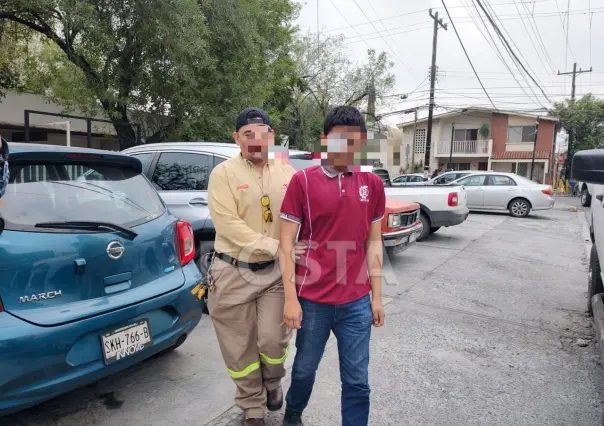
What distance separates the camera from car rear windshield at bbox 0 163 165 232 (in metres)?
2.25

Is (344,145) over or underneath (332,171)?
over

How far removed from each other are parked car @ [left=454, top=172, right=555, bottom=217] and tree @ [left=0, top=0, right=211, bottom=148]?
28.9ft

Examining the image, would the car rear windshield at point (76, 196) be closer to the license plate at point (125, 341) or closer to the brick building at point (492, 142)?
the license plate at point (125, 341)

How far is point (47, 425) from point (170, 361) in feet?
3.10

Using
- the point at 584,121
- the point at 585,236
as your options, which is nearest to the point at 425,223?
the point at 585,236

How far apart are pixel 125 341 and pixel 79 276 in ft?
1.50

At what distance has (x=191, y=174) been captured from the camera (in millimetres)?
4613

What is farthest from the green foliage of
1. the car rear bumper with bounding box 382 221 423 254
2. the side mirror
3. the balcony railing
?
the side mirror

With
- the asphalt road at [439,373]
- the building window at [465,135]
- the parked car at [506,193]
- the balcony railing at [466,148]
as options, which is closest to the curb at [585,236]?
the parked car at [506,193]

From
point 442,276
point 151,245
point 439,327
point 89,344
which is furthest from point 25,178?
point 442,276

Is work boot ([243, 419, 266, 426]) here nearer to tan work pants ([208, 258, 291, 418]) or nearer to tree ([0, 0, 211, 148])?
tan work pants ([208, 258, 291, 418])

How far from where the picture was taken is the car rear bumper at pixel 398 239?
6.00 metres

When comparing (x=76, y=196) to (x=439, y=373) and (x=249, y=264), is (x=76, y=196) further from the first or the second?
(x=439, y=373)

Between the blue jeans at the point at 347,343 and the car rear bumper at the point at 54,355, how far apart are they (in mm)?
1016
